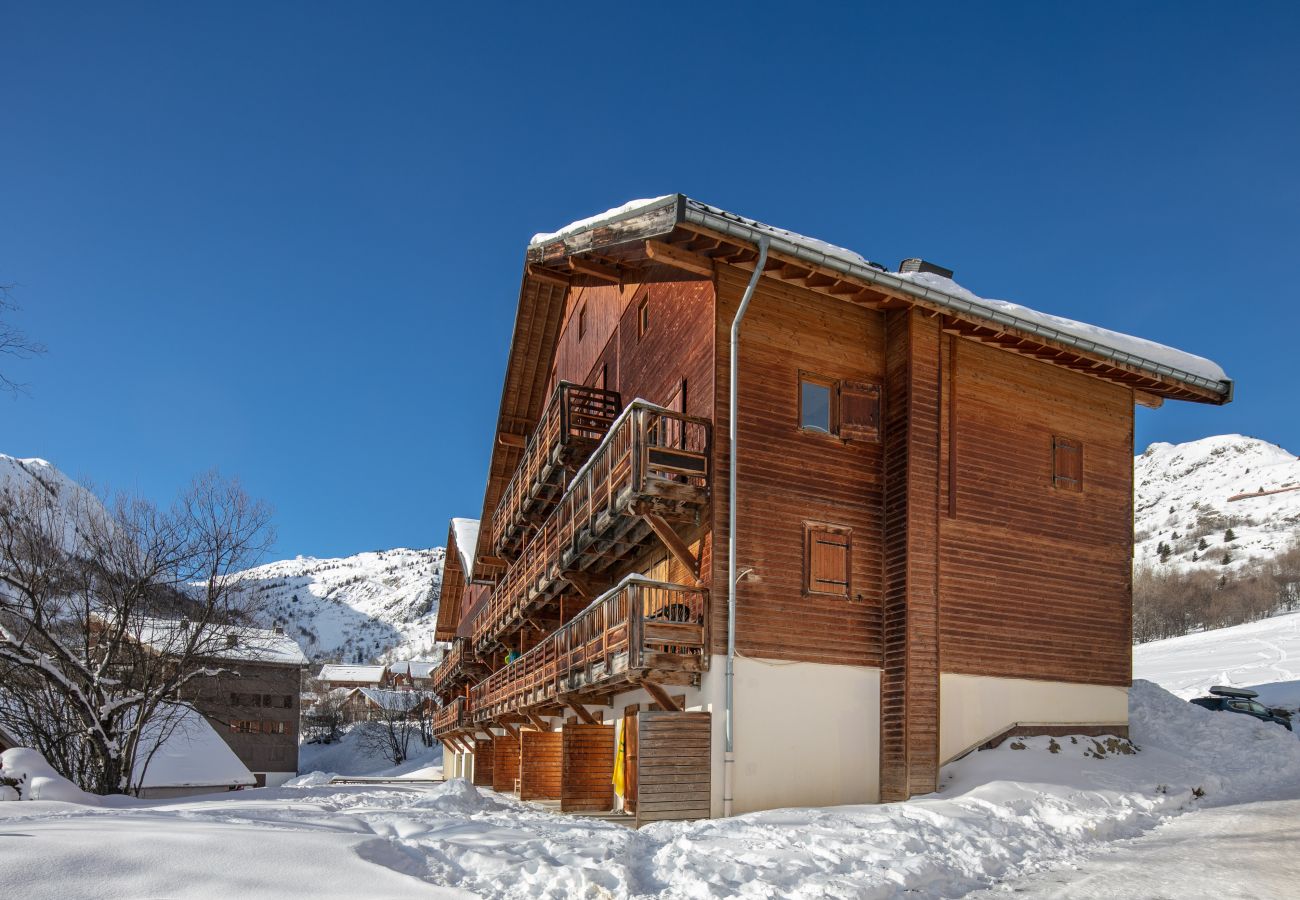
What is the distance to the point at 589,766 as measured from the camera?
21.0 meters

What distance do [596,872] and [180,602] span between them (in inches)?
986

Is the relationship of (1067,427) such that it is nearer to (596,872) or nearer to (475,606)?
(596,872)

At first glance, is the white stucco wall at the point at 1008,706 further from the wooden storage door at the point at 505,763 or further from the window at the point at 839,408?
the wooden storage door at the point at 505,763

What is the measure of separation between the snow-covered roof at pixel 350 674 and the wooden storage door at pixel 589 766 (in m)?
120

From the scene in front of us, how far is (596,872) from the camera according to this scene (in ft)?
34.4

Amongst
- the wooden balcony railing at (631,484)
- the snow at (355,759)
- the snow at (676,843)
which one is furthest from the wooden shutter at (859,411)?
the snow at (355,759)

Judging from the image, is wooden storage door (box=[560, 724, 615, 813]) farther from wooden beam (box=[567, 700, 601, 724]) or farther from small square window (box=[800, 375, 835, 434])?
small square window (box=[800, 375, 835, 434])

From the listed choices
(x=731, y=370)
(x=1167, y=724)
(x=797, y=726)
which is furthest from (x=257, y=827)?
(x=1167, y=724)

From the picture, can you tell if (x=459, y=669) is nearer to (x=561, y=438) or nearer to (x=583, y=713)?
(x=583, y=713)

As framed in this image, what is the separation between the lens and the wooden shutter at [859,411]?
18.4m

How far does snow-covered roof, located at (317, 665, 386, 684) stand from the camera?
5285 inches

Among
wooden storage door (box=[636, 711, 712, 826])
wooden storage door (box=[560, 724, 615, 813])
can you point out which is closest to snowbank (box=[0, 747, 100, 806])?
wooden storage door (box=[560, 724, 615, 813])

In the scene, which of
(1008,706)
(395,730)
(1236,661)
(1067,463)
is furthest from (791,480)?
(395,730)

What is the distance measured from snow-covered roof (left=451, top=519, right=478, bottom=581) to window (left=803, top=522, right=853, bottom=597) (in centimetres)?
2802
